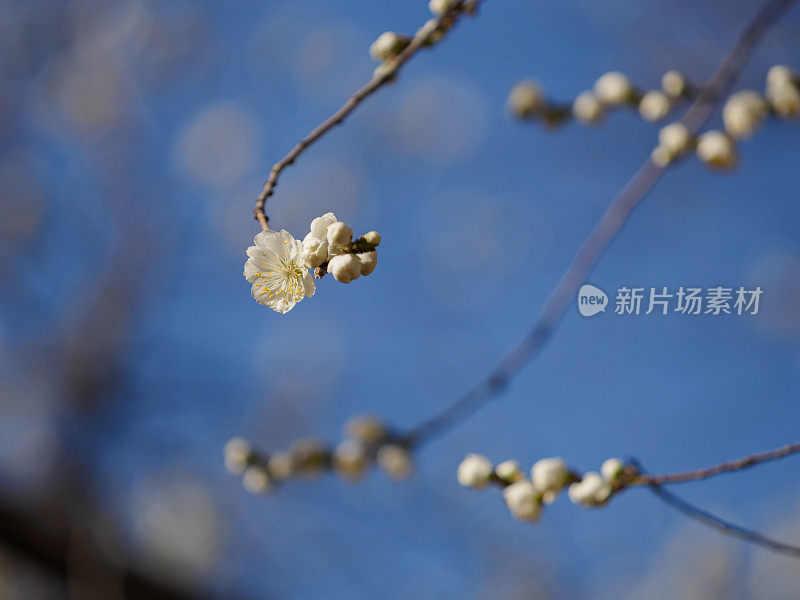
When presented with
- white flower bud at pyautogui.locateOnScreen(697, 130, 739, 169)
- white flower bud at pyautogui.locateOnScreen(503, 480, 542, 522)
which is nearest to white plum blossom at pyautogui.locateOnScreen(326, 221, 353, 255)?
white flower bud at pyautogui.locateOnScreen(503, 480, 542, 522)

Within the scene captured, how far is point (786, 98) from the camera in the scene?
1.27 meters

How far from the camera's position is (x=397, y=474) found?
1.51m

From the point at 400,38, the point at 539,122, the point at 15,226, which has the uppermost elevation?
the point at 15,226

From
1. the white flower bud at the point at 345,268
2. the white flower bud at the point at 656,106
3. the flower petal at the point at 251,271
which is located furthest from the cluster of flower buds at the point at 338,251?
the white flower bud at the point at 656,106

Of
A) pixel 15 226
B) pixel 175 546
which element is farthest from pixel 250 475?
pixel 175 546

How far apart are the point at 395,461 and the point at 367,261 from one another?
806 mm

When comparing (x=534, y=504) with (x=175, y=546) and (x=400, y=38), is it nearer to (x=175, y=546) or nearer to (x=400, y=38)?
(x=400, y=38)

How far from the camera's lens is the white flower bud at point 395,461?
57.3 inches

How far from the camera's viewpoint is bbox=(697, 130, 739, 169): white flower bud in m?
1.33

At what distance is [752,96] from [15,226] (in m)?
3.13

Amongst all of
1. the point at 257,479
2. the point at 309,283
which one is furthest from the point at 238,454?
the point at 309,283

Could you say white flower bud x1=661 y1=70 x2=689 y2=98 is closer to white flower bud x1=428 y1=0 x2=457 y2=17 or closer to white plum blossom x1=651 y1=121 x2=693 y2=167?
white plum blossom x1=651 y1=121 x2=693 y2=167

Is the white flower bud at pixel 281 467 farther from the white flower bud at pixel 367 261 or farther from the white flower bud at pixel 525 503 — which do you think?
the white flower bud at pixel 367 261

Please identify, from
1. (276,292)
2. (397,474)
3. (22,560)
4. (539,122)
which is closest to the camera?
(276,292)
